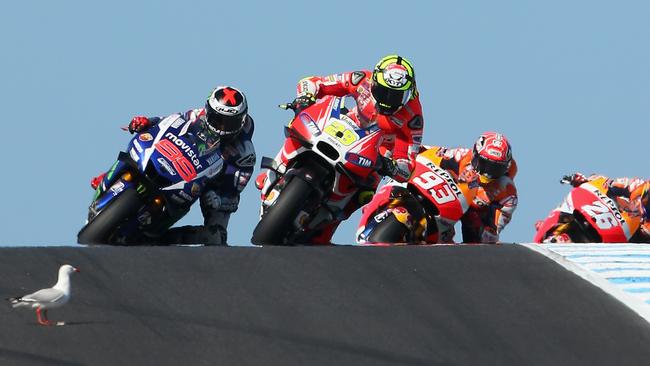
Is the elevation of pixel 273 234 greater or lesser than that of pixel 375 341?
greater

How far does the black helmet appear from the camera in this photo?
1603cm

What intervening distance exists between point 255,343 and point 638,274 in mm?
4335

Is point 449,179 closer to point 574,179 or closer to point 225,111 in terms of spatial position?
point 574,179

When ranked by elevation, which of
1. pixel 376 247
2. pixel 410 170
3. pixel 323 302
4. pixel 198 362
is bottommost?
pixel 198 362

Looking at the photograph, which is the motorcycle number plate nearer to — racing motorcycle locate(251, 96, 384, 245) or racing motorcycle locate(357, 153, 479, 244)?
racing motorcycle locate(251, 96, 384, 245)

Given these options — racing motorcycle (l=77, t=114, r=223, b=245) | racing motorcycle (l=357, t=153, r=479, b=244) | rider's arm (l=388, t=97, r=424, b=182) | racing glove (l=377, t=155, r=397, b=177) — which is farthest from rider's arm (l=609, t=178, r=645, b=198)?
racing motorcycle (l=77, t=114, r=223, b=245)

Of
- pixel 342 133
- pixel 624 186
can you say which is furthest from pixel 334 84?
pixel 624 186

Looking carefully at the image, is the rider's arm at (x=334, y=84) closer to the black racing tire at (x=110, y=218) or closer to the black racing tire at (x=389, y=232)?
the black racing tire at (x=389, y=232)

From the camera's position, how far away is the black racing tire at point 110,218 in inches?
607

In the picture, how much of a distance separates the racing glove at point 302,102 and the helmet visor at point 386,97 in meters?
0.65

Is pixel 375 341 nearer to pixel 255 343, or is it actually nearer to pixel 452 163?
pixel 255 343

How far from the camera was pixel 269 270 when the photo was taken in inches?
482

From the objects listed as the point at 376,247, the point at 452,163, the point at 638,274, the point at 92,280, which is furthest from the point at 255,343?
the point at 452,163

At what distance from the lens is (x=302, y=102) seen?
1678 centimetres
